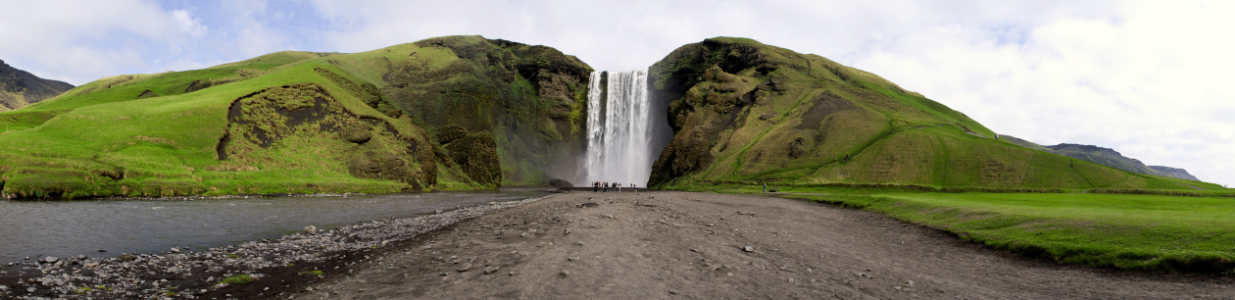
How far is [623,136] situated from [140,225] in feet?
336

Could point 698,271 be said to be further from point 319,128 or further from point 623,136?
point 623,136

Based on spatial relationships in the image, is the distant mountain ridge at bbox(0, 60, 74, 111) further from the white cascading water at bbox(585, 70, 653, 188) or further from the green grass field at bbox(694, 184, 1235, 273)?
the green grass field at bbox(694, 184, 1235, 273)

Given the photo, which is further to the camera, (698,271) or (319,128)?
(319,128)

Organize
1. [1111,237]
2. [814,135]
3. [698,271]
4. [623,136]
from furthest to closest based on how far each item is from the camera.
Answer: [623,136] → [814,135] → [1111,237] → [698,271]

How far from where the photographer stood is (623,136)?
399 ft

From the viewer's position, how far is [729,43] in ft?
407

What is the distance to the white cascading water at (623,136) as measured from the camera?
390 feet

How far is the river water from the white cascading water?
3414 inches

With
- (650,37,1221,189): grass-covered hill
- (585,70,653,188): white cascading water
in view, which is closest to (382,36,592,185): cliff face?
(585,70,653,188): white cascading water

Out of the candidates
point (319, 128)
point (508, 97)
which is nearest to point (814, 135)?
point (508, 97)

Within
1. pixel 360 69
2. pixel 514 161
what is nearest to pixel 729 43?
pixel 514 161

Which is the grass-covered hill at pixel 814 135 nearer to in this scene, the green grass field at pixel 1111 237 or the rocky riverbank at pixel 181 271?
the green grass field at pixel 1111 237

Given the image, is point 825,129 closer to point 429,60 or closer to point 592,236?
point 592,236

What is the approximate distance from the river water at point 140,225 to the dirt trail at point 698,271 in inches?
347
